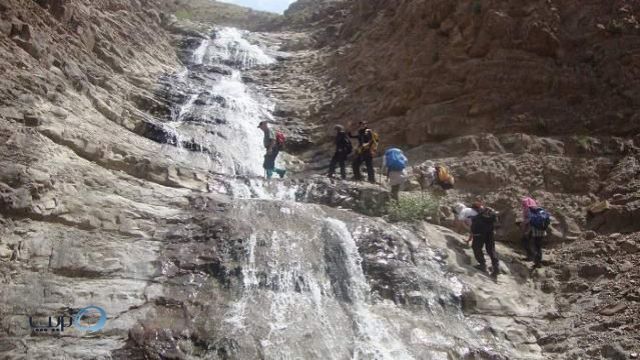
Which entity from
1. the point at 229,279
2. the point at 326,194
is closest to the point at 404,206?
the point at 326,194

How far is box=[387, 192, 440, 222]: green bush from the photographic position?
14664mm

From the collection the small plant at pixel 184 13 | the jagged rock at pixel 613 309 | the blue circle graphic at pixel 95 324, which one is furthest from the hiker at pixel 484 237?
the small plant at pixel 184 13

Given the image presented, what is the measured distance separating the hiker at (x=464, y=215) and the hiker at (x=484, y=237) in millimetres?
340

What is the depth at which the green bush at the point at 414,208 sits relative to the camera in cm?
1466

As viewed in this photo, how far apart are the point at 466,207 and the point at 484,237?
1869 mm

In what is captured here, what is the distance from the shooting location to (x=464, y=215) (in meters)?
14.4

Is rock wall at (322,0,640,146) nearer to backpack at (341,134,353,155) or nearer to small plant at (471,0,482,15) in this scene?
small plant at (471,0,482,15)

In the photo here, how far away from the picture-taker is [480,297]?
12.5 meters

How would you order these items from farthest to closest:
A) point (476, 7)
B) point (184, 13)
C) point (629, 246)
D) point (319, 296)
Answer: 1. point (184, 13)
2. point (476, 7)
3. point (629, 246)
4. point (319, 296)

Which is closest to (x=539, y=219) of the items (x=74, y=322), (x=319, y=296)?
(x=319, y=296)

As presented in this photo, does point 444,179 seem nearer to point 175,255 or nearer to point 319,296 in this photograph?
point 319,296

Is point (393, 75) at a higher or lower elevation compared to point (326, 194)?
higher

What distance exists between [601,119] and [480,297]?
25.3ft

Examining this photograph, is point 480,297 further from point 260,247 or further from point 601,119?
point 601,119
